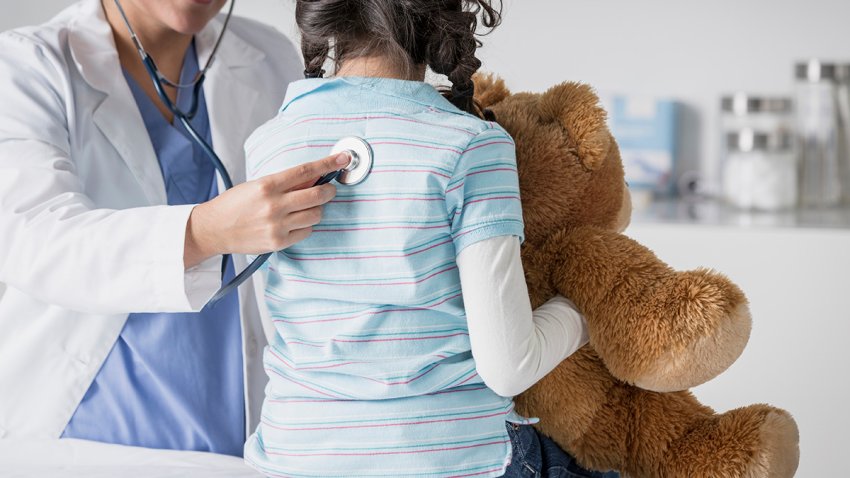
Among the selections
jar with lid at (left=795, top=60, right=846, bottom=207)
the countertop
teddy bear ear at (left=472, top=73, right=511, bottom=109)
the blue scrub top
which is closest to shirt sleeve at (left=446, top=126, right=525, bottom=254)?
teddy bear ear at (left=472, top=73, right=511, bottom=109)

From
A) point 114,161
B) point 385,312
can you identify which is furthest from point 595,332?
point 114,161

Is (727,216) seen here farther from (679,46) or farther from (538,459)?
(538,459)

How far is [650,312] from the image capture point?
797 mm

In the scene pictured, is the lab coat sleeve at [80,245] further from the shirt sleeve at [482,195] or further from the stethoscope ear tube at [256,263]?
the shirt sleeve at [482,195]

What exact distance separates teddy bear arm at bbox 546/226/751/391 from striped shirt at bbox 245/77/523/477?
123 mm

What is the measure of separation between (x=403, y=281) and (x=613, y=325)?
0.68ft

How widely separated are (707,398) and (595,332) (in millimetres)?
887

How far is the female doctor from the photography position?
92cm

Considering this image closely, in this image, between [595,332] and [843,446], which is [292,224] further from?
[843,446]

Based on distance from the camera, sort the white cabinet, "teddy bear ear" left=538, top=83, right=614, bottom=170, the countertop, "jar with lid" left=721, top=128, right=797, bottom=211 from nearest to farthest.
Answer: "teddy bear ear" left=538, top=83, right=614, bottom=170 < the white cabinet < the countertop < "jar with lid" left=721, top=128, right=797, bottom=211

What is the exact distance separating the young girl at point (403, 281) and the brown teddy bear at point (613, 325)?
40 mm

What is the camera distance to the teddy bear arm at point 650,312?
0.78 meters

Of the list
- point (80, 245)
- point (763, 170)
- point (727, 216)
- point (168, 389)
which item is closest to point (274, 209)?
point (80, 245)

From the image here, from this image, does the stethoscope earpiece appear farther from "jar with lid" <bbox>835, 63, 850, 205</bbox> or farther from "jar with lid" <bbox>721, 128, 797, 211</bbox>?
"jar with lid" <bbox>835, 63, 850, 205</bbox>
